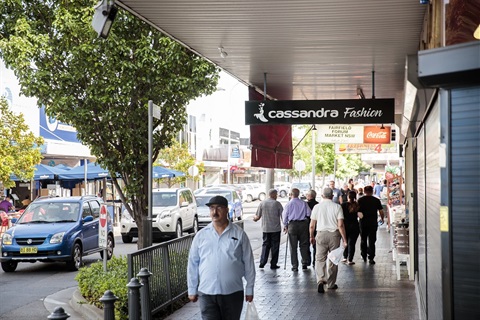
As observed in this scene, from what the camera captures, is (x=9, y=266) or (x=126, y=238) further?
(x=126, y=238)

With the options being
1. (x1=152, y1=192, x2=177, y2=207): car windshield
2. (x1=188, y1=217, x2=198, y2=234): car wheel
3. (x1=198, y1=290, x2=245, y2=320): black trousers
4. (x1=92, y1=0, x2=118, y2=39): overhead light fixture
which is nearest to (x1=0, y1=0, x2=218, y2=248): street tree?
(x1=92, y1=0, x2=118, y2=39): overhead light fixture

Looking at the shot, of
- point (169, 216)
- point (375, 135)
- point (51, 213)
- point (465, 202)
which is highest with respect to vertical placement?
point (375, 135)

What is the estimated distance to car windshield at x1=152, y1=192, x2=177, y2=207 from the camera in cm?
2664

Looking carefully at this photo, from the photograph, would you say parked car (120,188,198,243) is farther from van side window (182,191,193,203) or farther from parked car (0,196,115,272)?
parked car (0,196,115,272)

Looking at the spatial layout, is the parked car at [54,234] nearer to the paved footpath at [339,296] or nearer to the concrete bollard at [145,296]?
the paved footpath at [339,296]

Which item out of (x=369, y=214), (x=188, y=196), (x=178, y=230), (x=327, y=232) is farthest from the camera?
(x=188, y=196)

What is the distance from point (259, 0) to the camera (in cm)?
792

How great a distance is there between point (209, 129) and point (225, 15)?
2775 inches

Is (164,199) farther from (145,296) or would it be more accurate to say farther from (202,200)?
(145,296)

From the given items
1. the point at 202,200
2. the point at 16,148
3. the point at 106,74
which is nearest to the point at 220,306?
the point at 106,74

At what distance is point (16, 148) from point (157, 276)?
59.7 feet

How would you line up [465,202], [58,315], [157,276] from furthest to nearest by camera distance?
[157,276]
[58,315]
[465,202]

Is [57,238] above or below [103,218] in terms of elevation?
below

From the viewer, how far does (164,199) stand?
88.4 ft
